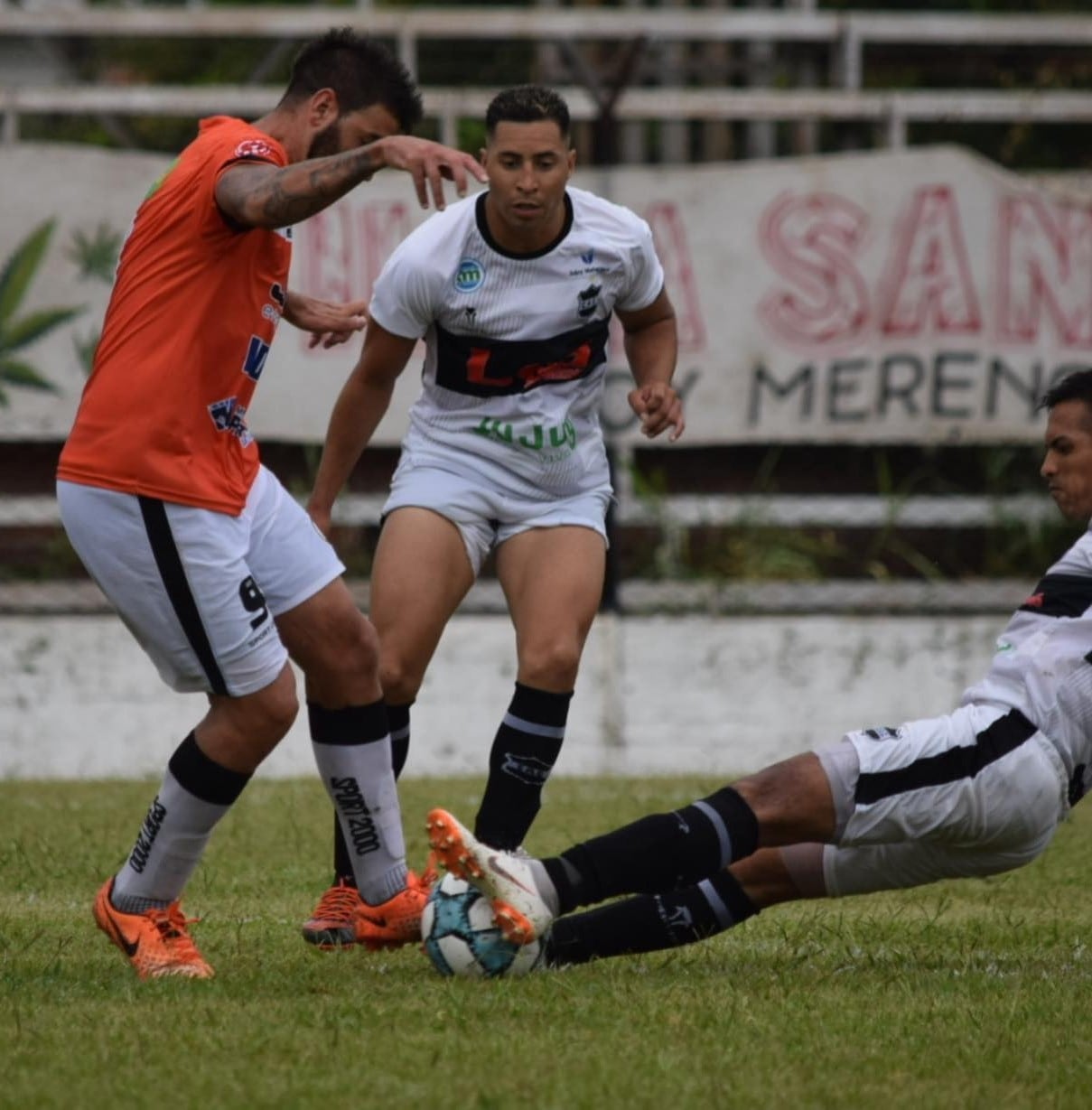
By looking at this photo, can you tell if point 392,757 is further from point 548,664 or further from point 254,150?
point 254,150

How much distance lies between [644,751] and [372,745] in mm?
6716

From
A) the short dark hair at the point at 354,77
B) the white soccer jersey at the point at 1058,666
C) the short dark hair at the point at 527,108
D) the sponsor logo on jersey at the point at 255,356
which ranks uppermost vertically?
the short dark hair at the point at 354,77

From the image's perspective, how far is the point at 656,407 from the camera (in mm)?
6074

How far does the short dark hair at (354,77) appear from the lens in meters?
5.44

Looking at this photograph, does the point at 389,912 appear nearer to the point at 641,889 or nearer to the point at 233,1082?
the point at 641,889

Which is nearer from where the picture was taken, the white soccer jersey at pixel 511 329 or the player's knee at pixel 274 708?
the player's knee at pixel 274 708

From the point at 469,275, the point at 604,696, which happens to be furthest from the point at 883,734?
the point at 604,696

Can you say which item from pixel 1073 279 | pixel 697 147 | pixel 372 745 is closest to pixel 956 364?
pixel 1073 279

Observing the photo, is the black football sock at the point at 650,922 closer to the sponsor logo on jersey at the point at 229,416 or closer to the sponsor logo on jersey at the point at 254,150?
the sponsor logo on jersey at the point at 229,416

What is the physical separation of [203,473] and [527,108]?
1.58 m

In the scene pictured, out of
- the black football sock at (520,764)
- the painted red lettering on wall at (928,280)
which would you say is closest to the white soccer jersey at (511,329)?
the black football sock at (520,764)

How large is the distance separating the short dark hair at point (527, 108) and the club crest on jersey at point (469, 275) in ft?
1.24

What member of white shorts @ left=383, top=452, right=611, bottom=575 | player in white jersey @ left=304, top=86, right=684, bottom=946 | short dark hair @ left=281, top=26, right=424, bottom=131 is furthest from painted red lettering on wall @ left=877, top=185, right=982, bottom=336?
short dark hair @ left=281, top=26, right=424, bottom=131

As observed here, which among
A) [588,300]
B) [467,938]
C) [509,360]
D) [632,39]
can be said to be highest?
[588,300]
